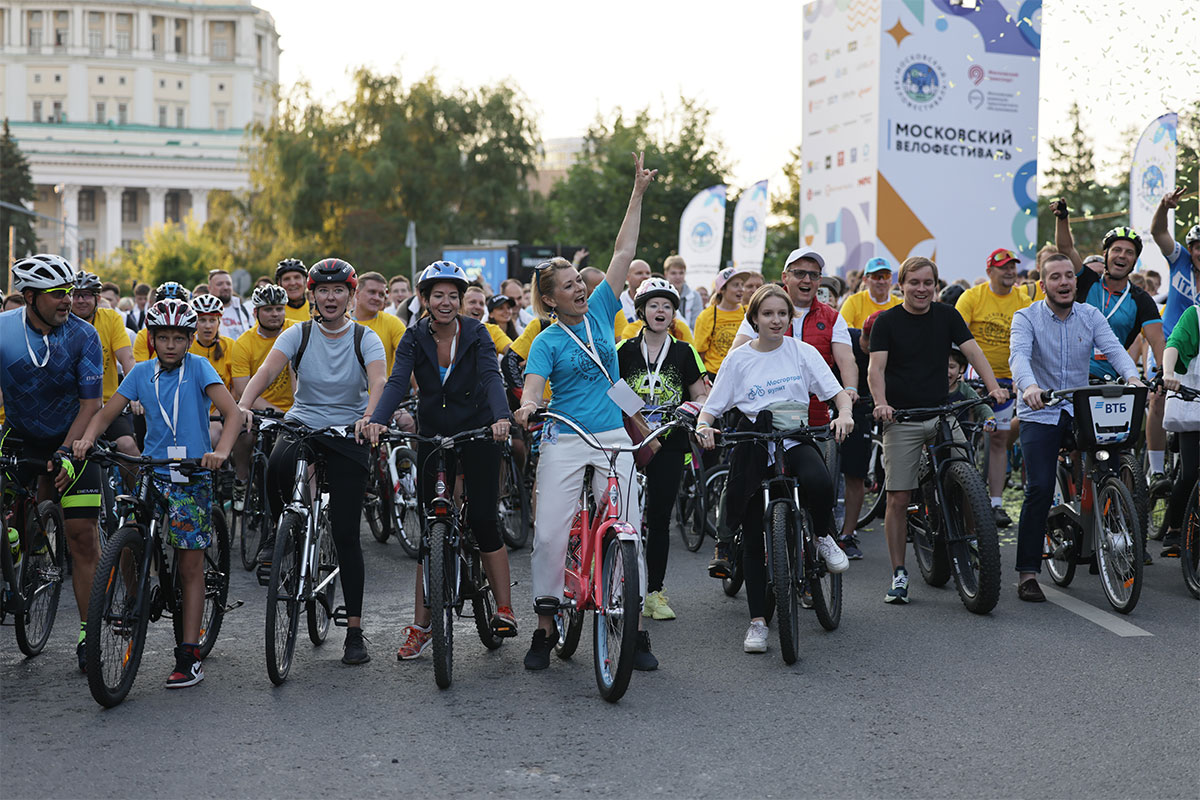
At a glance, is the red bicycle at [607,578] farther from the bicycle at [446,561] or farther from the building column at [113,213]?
the building column at [113,213]

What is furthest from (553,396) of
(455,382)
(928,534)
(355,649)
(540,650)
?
(928,534)

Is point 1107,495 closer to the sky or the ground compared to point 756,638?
closer to the sky

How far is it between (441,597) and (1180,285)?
18.6 feet

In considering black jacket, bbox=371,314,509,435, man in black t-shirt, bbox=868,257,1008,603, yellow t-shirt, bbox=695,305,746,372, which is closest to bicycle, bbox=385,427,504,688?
black jacket, bbox=371,314,509,435

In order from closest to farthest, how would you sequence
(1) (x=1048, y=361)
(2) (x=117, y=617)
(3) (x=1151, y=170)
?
(2) (x=117, y=617) → (1) (x=1048, y=361) → (3) (x=1151, y=170)

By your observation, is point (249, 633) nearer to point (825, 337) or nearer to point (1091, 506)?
point (825, 337)

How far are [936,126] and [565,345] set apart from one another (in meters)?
17.5

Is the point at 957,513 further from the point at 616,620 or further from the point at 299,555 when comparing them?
the point at 299,555

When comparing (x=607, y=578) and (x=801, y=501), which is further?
(x=801, y=501)

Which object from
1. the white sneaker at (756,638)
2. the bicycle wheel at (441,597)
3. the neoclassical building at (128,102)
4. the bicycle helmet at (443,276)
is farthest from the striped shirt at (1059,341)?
the neoclassical building at (128,102)

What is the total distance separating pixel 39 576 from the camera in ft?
22.7

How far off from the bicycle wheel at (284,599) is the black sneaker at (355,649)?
30 centimetres

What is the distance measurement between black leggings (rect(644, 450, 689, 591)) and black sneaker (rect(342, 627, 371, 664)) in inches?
65.5

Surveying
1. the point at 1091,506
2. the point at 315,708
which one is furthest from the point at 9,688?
the point at 1091,506
